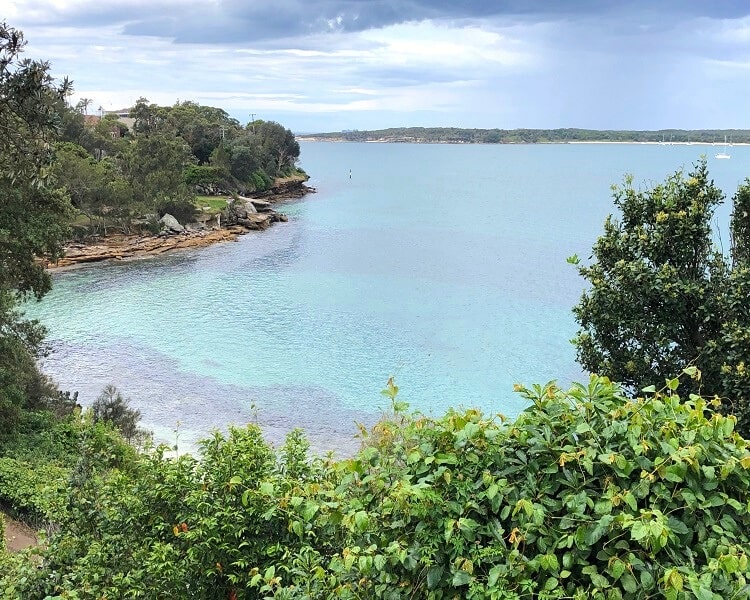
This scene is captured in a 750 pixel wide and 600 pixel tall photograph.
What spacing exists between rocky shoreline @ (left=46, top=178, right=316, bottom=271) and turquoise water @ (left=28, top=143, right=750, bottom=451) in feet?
4.88

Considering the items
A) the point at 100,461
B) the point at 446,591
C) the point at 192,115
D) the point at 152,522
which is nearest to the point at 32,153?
the point at 100,461

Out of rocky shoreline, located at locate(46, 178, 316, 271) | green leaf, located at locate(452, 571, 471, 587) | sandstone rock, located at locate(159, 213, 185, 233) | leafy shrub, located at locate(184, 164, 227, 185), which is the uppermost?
leafy shrub, located at locate(184, 164, 227, 185)

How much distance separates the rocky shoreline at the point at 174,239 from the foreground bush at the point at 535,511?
1429 inches

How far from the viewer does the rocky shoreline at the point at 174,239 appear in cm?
4412

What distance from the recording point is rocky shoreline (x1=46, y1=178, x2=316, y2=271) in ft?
145

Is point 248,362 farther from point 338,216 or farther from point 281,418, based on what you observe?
point 338,216

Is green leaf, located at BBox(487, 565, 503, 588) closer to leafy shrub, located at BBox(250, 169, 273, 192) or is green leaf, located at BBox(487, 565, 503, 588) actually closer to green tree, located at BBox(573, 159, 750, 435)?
green tree, located at BBox(573, 159, 750, 435)

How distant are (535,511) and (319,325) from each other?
29.2 metres

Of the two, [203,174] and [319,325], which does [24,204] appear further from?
[203,174]

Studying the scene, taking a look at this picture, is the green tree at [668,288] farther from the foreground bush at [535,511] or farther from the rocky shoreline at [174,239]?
the rocky shoreline at [174,239]

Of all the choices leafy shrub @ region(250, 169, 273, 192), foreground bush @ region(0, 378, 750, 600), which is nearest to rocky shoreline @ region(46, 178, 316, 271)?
leafy shrub @ region(250, 169, 273, 192)

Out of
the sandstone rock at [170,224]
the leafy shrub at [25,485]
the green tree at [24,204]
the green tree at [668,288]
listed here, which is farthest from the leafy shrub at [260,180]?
the green tree at [668,288]

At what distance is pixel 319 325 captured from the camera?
32.4 m

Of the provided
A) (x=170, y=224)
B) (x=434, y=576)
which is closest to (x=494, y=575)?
(x=434, y=576)
